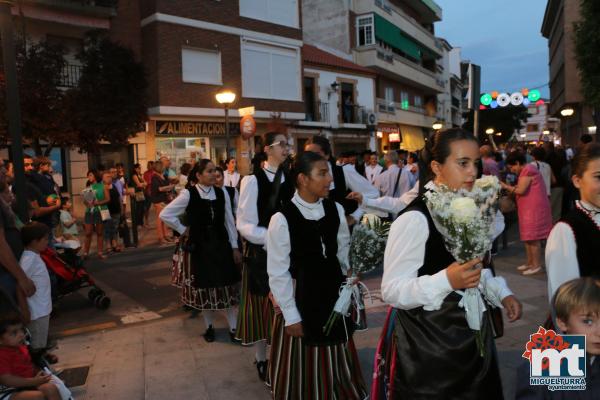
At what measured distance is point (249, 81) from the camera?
21781 millimetres

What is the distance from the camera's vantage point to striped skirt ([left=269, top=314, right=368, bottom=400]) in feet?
10.4

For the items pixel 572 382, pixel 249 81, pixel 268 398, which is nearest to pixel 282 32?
pixel 249 81

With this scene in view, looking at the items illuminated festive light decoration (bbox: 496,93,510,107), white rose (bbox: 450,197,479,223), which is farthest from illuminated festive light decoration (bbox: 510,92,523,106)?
white rose (bbox: 450,197,479,223)

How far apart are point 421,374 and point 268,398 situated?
2.05m

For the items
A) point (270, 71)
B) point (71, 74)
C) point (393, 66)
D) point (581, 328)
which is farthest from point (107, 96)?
point (393, 66)

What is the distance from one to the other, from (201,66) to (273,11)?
4.88 m

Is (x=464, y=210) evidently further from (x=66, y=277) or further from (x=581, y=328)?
A: (x=66, y=277)

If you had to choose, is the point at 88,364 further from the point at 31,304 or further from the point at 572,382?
the point at 572,382

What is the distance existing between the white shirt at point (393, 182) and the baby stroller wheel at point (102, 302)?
19.7 feet

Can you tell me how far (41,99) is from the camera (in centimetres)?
1359

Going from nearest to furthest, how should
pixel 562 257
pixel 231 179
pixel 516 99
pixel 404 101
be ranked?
pixel 562 257, pixel 231 179, pixel 516 99, pixel 404 101

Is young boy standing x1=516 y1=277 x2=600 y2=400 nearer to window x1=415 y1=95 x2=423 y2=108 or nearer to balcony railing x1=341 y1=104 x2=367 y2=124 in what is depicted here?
balcony railing x1=341 y1=104 x2=367 y2=124

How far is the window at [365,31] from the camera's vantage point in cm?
3091

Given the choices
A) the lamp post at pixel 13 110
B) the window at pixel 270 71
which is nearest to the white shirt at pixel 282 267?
the lamp post at pixel 13 110
